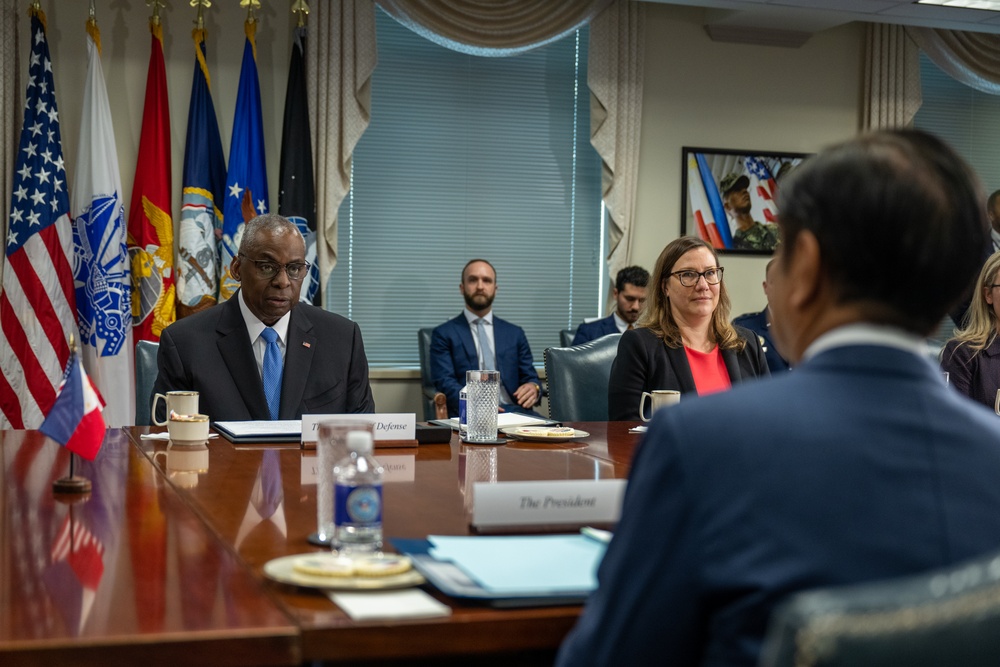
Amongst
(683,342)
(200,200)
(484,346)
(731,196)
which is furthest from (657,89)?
(683,342)

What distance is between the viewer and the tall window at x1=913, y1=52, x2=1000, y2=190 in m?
7.43

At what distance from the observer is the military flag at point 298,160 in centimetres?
575

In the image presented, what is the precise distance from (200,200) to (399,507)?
4.42m

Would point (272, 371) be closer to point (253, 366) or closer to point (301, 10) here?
point (253, 366)

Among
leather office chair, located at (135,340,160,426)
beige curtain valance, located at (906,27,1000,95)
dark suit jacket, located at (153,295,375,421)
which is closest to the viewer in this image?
dark suit jacket, located at (153,295,375,421)

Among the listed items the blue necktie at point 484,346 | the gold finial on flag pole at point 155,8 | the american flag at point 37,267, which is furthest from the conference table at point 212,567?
the gold finial on flag pole at point 155,8

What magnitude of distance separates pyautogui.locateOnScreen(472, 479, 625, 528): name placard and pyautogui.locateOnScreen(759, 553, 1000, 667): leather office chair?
684mm

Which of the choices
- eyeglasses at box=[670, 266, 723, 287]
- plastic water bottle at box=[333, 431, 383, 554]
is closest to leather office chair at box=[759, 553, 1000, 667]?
plastic water bottle at box=[333, 431, 383, 554]

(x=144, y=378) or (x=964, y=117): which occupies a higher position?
(x=964, y=117)

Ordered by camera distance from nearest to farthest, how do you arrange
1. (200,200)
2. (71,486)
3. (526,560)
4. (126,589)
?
(126,589)
(526,560)
(71,486)
(200,200)

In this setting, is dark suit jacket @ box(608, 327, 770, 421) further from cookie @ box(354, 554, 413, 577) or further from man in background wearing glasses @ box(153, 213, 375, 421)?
cookie @ box(354, 554, 413, 577)

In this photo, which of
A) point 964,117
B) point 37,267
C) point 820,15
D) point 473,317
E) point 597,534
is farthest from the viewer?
point 964,117

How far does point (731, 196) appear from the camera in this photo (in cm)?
687

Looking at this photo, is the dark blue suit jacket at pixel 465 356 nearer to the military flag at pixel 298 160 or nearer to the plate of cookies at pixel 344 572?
the military flag at pixel 298 160
